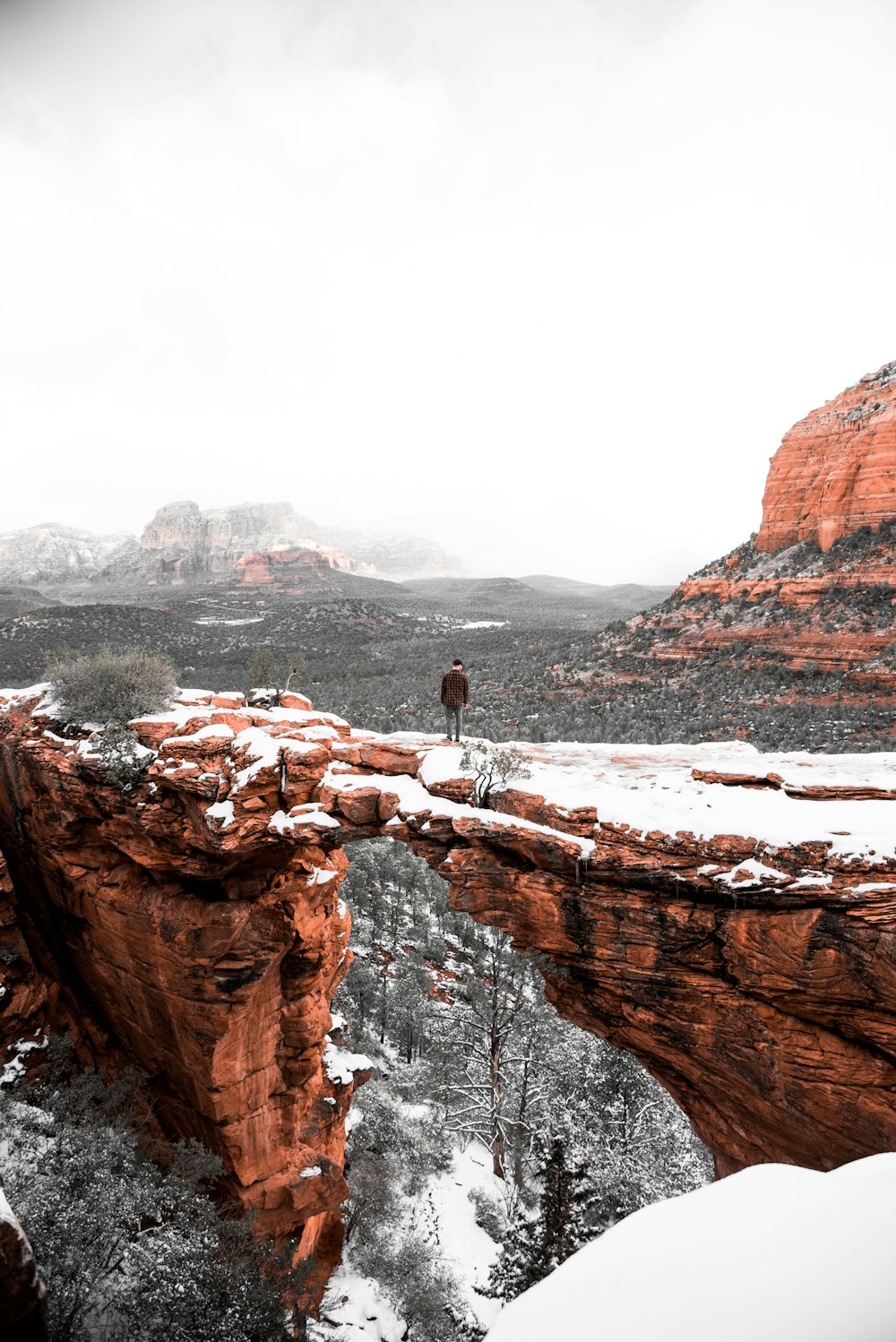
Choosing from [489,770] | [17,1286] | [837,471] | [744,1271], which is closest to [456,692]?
[489,770]

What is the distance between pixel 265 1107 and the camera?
34.3ft

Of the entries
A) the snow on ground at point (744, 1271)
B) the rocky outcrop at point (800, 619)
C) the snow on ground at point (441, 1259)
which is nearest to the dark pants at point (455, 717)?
the snow on ground at point (744, 1271)

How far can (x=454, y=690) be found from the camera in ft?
35.4

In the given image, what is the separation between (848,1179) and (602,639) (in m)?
44.6

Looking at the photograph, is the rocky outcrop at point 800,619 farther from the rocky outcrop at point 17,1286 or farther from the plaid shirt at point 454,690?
the rocky outcrop at point 17,1286

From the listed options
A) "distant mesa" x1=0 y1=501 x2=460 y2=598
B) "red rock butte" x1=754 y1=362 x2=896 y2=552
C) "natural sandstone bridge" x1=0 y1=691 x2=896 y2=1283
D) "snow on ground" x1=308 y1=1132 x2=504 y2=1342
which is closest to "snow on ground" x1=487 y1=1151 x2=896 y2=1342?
"natural sandstone bridge" x1=0 y1=691 x2=896 y2=1283

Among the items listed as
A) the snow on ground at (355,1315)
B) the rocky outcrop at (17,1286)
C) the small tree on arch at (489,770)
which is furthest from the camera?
the snow on ground at (355,1315)

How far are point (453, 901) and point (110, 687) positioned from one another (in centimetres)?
736

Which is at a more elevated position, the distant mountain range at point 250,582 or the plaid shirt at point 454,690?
the distant mountain range at point 250,582

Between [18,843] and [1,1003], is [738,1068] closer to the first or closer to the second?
[1,1003]

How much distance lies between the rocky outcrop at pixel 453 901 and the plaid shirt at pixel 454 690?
126cm

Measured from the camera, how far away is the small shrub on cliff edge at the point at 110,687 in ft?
32.7

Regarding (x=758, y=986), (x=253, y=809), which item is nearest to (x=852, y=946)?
(x=758, y=986)

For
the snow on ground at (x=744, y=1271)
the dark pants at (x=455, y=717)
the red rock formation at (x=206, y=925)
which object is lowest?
the red rock formation at (x=206, y=925)
